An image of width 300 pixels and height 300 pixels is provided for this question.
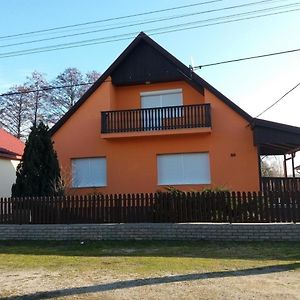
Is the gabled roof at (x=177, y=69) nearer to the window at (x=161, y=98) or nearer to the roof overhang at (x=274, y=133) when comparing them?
the roof overhang at (x=274, y=133)

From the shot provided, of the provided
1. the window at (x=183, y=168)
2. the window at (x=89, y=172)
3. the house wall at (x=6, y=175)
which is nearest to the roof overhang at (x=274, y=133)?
the window at (x=183, y=168)

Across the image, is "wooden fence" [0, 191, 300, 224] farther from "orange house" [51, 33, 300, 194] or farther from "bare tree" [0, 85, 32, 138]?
"bare tree" [0, 85, 32, 138]

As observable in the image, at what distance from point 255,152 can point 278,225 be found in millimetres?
7270

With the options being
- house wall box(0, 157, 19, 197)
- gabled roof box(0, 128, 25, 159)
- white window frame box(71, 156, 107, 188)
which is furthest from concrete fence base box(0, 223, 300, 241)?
gabled roof box(0, 128, 25, 159)

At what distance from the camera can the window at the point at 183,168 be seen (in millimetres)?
20375

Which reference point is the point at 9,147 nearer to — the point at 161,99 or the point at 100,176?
the point at 100,176

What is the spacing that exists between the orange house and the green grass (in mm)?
7519

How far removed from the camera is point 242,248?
11828 millimetres

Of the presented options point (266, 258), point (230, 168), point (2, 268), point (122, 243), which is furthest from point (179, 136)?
point (2, 268)

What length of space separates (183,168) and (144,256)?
1001 centimetres

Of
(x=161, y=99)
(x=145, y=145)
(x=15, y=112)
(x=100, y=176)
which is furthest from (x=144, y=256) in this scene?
(x=15, y=112)

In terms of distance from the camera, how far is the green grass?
9250 millimetres

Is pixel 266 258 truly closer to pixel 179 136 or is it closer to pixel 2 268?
pixel 2 268

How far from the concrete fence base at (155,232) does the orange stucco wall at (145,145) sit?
6404mm
